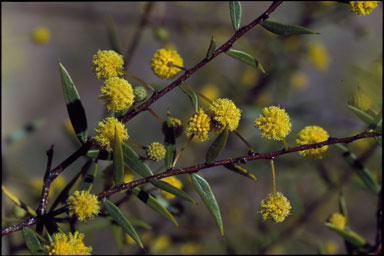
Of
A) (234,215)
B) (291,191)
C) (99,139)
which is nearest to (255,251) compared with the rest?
(291,191)

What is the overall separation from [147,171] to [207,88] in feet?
6.42

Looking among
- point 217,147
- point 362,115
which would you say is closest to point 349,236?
point 362,115

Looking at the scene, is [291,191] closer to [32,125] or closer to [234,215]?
[234,215]

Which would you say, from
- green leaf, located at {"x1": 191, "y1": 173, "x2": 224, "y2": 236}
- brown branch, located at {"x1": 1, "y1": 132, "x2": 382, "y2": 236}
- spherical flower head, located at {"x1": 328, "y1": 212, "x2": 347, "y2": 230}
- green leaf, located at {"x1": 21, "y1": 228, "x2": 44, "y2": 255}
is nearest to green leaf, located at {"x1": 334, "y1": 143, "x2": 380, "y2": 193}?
spherical flower head, located at {"x1": 328, "y1": 212, "x2": 347, "y2": 230}

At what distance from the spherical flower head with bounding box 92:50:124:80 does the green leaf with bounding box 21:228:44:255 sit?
46 cm

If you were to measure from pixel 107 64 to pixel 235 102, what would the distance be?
67.9 inches

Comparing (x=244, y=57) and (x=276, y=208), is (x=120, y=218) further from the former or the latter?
(x=244, y=57)

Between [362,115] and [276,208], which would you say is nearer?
[276,208]

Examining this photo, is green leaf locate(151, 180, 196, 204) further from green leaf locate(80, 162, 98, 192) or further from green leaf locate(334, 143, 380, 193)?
green leaf locate(334, 143, 380, 193)

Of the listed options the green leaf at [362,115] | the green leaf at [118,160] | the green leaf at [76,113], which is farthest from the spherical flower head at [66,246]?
the green leaf at [362,115]

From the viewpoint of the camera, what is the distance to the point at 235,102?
2.80m

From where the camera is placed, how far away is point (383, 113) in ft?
4.86

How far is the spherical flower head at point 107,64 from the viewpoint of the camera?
1.15m

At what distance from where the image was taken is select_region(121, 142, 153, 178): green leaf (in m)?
1.15
